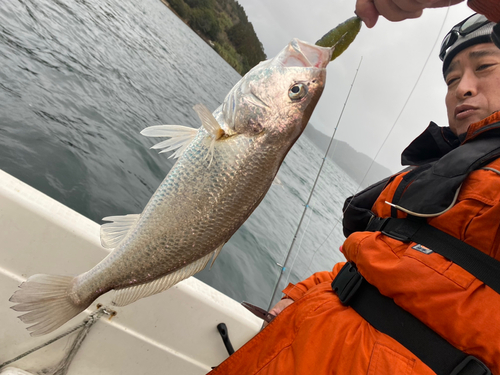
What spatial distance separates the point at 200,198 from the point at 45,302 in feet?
3.15

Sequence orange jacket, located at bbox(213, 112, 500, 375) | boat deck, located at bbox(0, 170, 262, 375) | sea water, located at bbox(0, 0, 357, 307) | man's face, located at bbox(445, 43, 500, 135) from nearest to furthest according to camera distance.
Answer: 1. orange jacket, located at bbox(213, 112, 500, 375)
2. man's face, located at bbox(445, 43, 500, 135)
3. boat deck, located at bbox(0, 170, 262, 375)
4. sea water, located at bbox(0, 0, 357, 307)

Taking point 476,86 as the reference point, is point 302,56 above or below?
below

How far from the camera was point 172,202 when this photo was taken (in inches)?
62.6

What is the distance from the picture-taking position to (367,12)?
64.6 inches

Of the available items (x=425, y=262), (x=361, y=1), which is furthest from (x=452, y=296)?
(x=361, y=1)

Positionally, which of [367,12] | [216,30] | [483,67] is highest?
[216,30]

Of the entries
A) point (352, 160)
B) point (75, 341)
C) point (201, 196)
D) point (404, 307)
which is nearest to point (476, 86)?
point (404, 307)

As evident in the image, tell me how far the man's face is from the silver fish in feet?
4.32

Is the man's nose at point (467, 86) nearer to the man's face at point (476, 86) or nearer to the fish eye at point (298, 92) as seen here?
the man's face at point (476, 86)

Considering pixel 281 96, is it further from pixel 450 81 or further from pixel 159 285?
pixel 450 81

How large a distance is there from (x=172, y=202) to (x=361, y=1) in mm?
1517

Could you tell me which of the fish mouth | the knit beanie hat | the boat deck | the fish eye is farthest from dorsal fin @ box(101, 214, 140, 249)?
the knit beanie hat

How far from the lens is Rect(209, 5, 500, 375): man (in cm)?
145

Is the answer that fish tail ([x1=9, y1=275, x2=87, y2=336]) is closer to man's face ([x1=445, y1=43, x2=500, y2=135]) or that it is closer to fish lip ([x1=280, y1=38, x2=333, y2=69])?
fish lip ([x1=280, y1=38, x2=333, y2=69])
